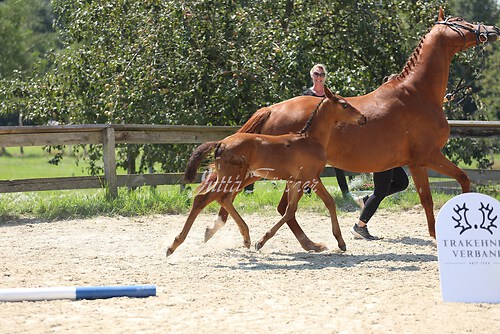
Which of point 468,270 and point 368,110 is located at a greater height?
point 368,110

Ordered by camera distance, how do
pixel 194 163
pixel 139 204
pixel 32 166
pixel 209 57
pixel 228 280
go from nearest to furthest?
1. pixel 228 280
2. pixel 194 163
3. pixel 139 204
4. pixel 209 57
5. pixel 32 166

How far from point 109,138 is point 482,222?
6365 millimetres

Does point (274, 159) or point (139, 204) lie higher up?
point (274, 159)

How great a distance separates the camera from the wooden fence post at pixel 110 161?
10.6 metres

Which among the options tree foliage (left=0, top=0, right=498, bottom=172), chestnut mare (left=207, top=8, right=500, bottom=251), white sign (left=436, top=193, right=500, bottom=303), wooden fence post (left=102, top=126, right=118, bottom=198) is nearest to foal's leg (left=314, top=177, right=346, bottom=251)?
chestnut mare (left=207, top=8, right=500, bottom=251)

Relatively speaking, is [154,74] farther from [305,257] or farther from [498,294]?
[498,294]

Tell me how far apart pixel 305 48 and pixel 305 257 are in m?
6.01

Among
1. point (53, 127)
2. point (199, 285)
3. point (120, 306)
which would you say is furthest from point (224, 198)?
point (53, 127)

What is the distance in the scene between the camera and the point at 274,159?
7.21 m

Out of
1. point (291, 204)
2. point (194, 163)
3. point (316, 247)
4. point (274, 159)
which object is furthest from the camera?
point (316, 247)

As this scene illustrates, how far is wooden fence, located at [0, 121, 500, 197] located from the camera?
10.0 meters

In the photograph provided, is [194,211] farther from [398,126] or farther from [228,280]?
[398,126]

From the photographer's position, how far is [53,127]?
10.1m

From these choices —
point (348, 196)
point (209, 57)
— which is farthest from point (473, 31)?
point (209, 57)
